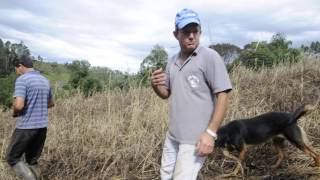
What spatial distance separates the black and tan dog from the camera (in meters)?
5.19

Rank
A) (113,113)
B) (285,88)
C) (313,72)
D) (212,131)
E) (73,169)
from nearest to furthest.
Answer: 1. (212,131)
2. (73,169)
3. (113,113)
4. (285,88)
5. (313,72)

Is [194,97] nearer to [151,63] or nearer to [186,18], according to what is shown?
[186,18]

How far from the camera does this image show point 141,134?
6.19 metres

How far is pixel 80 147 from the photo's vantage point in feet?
20.4

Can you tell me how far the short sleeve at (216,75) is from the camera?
304 centimetres

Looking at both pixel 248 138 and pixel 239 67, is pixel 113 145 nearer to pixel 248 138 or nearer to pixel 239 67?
pixel 248 138

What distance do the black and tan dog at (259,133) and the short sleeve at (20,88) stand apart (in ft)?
8.45

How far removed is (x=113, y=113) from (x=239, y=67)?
130 inches

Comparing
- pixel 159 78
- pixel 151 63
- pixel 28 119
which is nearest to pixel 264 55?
pixel 151 63

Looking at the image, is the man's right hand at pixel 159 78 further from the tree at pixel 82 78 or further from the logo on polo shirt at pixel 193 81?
the tree at pixel 82 78

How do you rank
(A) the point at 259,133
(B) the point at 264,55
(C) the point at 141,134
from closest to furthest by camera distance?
(A) the point at 259,133 → (C) the point at 141,134 → (B) the point at 264,55

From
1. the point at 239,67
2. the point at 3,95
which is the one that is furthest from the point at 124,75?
the point at 3,95

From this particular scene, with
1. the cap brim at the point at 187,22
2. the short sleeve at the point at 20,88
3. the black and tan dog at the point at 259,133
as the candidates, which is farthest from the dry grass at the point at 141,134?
the cap brim at the point at 187,22

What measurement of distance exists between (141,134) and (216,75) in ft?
10.8
